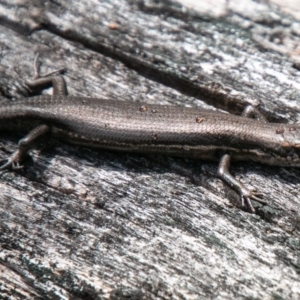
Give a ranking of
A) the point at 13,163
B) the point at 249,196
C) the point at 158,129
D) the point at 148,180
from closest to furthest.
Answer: the point at 249,196, the point at 148,180, the point at 13,163, the point at 158,129

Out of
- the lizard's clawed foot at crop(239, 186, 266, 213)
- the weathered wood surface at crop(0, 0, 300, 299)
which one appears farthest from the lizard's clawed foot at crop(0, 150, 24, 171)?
the lizard's clawed foot at crop(239, 186, 266, 213)

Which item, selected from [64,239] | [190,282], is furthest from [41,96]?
[190,282]

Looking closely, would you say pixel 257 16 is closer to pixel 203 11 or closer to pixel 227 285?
pixel 203 11

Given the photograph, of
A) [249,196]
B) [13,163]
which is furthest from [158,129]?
[13,163]

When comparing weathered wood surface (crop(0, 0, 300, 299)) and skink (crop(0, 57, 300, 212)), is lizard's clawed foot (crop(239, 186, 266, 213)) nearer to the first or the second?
weathered wood surface (crop(0, 0, 300, 299))

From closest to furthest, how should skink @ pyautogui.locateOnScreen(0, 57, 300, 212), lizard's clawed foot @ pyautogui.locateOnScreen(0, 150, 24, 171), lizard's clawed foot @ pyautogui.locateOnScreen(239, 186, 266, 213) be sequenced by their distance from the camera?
1. lizard's clawed foot @ pyautogui.locateOnScreen(239, 186, 266, 213)
2. lizard's clawed foot @ pyautogui.locateOnScreen(0, 150, 24, 171)
3. skink @ pyautogui.locateOnScreen(0, 57, 300, 212)

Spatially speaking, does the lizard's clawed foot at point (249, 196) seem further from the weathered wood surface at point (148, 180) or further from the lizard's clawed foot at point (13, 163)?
the lizard's clawed foot at point (13, 163)

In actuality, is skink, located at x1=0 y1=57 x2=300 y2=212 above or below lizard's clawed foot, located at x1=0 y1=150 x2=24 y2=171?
above

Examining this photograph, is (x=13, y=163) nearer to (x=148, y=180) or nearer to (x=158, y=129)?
(x=148, y=180)
